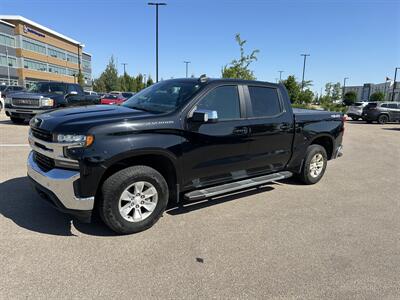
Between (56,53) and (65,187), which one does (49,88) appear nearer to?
(65,187)

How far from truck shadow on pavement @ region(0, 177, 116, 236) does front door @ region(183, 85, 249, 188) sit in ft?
4.38

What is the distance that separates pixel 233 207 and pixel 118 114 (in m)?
2.20

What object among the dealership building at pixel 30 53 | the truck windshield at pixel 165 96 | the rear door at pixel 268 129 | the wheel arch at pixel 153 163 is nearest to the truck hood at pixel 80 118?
the truck windshield at pixel 165 96

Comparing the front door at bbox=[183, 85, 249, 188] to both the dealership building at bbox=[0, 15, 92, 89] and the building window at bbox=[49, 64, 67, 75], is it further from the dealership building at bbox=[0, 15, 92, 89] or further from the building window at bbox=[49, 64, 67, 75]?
the building window at bbox=[49, 64, 67, 75]

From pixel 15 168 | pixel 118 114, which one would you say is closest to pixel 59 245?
pixel 118 114

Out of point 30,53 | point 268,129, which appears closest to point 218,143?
point 268,129

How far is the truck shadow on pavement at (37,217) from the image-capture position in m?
3.80

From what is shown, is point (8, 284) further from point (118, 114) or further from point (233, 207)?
point (233, 207)

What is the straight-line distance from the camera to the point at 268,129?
4.93 meters

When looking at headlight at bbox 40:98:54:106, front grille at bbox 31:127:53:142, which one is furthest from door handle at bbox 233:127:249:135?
headlight at bbox 40:98:54:106

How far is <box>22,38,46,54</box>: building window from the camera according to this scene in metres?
62.9

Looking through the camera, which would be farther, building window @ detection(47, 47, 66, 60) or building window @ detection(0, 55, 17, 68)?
building window @ detection(47, 47, 66, 60)

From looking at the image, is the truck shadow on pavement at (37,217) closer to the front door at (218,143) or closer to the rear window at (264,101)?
the front door at (218,143)

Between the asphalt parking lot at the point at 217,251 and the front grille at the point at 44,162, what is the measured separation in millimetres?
742
